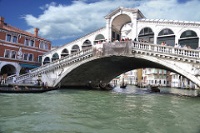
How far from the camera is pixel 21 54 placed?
2036 centimetres

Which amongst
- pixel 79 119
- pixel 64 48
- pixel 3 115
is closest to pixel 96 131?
pixel 79 119

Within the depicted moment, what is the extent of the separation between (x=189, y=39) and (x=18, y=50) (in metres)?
15.4

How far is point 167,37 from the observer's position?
48.2 feet

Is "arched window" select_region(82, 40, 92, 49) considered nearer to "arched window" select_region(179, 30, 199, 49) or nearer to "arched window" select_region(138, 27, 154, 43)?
"arched window" select_region(138, 27, 154, 43)

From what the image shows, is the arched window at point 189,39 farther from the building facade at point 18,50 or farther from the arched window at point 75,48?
the building facade at point 18,50

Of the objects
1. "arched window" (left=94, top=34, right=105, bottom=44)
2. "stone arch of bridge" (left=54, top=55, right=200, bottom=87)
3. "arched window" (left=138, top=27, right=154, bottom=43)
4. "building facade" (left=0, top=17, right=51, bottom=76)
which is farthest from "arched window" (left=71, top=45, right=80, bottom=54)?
"arched window" (left=138, top=27, right=154, bottom=43)

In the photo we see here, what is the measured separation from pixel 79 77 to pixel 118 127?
13.8 metres

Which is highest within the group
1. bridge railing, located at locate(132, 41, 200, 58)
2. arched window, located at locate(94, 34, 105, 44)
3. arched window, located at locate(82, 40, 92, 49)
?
arched window, located at locate(94, 34, 105, 44)

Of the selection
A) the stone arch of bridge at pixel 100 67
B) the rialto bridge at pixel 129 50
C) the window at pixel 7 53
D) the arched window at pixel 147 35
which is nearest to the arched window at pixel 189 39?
the rialto bridge at pixel 129 50

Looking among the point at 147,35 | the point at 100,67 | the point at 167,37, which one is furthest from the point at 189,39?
the point at 100,67

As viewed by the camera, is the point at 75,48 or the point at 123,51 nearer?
the point at 123,51

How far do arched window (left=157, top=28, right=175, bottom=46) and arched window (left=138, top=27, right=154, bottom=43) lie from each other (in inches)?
24.3

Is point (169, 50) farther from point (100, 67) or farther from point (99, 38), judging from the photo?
point (99, 38)

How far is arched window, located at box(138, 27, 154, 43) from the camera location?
50.7 ft
